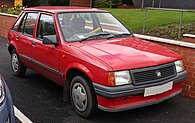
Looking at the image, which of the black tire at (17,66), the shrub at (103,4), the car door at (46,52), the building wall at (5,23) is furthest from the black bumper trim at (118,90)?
the shrub at (103,4)

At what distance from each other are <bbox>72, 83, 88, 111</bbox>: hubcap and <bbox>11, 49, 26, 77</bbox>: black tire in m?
2.20

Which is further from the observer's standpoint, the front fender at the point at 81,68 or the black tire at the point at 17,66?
the black tire at the point at 17,66

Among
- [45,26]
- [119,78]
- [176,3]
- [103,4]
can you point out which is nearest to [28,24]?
[45,26]

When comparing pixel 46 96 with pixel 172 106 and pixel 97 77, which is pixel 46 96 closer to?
pixel 97 77

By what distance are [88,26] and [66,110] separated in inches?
60.3

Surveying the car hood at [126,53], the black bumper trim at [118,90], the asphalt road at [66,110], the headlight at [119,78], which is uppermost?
the car hood at [126,53]

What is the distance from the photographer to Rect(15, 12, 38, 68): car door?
203 inches

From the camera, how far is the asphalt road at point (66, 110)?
3807mm

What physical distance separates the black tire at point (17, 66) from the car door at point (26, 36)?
0.84 ft

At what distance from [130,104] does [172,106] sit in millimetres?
1190

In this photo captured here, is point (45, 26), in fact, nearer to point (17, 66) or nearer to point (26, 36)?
point (26, 36)

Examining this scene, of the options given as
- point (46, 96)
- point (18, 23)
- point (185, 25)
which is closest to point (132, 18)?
point (185, 25)

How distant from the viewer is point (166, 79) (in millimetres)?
3701

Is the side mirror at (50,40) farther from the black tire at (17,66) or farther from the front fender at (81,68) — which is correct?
the black tire at (17,66)
